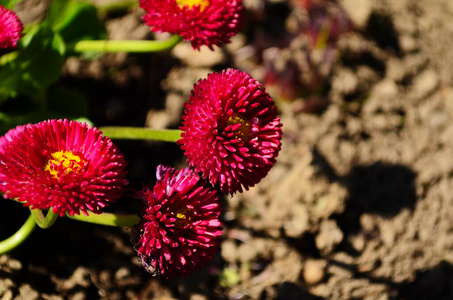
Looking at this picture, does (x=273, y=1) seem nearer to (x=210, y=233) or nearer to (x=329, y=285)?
(x=329, y=285)

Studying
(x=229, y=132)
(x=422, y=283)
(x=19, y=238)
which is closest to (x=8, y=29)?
(x=19, y=238)

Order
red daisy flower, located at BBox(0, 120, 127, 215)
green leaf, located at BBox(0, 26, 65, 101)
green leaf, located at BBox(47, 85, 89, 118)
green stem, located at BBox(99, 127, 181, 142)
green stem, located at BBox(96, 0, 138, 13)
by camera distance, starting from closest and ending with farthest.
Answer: red daisy flower, located at BBox(0, 120, 127, 215), green stem, located at BBox(99, 127, 181, 142), green leaf, located at BBox(0, 26, 65, 101), green leaf, located at BBox(47, 85, 89, 118), green stem, located at BBox(96, 0, 138, 13)

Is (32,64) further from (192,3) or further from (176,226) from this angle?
(176,226)

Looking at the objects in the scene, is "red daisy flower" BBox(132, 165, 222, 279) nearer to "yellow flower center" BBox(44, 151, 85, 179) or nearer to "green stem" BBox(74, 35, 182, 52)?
"yellow flower center" BBox(44, 151, 85, 179)

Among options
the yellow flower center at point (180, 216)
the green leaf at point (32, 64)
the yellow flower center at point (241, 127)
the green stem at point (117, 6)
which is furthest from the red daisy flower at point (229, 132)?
the green stem at point (117, 6)

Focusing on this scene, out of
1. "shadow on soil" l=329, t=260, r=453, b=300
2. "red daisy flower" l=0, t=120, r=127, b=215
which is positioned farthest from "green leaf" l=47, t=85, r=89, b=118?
"shadow on soil" l=329, t=260, r=453, b=300

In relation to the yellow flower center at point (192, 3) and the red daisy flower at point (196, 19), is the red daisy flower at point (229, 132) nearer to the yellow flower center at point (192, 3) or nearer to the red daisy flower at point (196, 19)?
the red daisy flower at point (196, 19)
